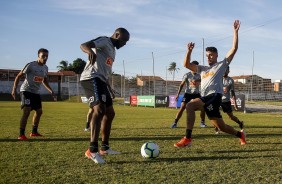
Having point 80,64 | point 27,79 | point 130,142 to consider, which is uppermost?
point 80,64

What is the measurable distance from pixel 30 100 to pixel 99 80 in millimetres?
3607

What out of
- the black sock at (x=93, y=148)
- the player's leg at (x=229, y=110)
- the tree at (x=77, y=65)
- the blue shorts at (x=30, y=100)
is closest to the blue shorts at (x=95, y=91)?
the black sock at (x=93, y=148)

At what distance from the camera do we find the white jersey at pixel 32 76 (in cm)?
848

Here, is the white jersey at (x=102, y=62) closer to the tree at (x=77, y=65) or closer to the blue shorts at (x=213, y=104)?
the blue shorts at (x=213, y=104)

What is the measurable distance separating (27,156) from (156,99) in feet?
89.4

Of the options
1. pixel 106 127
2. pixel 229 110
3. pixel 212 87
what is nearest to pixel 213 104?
pixel 212 87

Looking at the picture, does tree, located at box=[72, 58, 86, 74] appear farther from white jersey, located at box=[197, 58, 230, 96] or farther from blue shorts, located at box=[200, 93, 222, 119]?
blue shorts, located at box=[200, 93, 222, 119]

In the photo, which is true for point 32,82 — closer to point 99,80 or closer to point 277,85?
point 99,80

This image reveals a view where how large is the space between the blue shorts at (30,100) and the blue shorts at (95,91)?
10.9 ft

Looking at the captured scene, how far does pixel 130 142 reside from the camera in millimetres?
7434

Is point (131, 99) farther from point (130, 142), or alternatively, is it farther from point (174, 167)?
point (174, 167)

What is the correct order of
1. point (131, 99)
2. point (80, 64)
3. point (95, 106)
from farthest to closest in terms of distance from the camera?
point (80, 64)
point (131, 99)
point (95, 106)

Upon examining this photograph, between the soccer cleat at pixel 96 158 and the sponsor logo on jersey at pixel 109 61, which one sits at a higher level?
the sponsor logo on jersey at pixel 109 61

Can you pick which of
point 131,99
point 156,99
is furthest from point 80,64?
point 156,99
